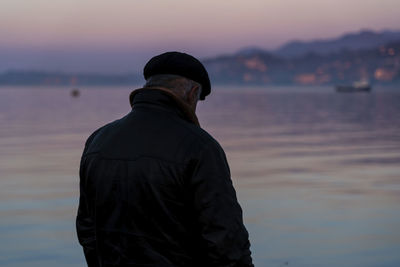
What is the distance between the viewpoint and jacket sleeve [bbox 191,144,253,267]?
299cm

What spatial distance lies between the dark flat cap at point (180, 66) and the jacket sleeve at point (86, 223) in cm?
55

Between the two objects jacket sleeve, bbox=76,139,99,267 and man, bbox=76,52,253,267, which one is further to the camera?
jacket sleeve, bbox=76,139,99,267

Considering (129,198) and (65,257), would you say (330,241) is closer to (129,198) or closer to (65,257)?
(65,257)

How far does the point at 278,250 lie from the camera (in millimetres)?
8633

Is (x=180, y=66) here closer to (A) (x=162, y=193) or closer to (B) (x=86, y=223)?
(A) (x=162, y=193)

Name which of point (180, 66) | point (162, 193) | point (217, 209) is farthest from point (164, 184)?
point (180, 66)

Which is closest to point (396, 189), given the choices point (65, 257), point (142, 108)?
point (65, 257)

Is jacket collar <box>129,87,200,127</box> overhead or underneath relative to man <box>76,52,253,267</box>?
overhead

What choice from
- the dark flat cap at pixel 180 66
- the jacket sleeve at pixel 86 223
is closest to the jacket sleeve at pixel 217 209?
the dark flat cap at pixel 180 66

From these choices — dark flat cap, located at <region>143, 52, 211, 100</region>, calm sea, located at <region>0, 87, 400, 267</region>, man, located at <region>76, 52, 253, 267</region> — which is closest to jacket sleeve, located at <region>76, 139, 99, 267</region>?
man, located at <region>76, 52, 253, 267</region>

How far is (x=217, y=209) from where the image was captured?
2992 mm

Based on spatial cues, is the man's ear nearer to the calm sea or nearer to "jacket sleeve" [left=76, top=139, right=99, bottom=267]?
"jacket sleeve" [left=76, top=139, right=99, bottom=267]

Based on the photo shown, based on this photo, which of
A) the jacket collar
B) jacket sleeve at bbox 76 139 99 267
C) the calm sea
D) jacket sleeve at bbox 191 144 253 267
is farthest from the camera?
the calm sea

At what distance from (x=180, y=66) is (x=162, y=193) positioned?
0.58 m
